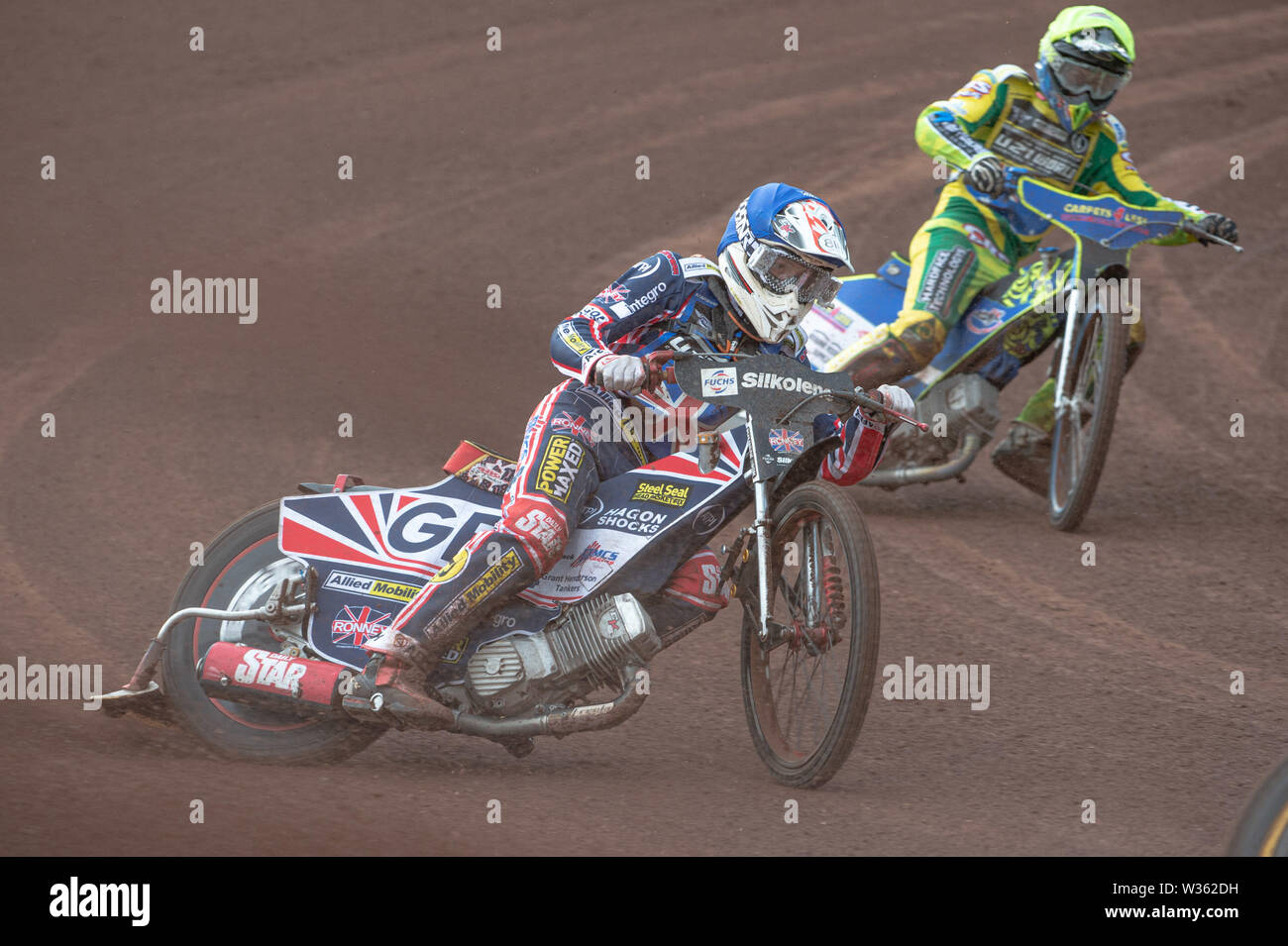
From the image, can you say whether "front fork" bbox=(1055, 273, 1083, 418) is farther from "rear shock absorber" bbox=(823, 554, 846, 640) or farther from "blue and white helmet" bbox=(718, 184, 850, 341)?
"rear shock absorber" bbox=(823, 554, 846, 640)

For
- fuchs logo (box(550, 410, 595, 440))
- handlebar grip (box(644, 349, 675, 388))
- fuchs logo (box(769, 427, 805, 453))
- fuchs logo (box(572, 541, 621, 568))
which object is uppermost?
handlebar grip (box(644, 349, 675, 388))

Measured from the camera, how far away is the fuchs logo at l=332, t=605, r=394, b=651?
18.6 feet

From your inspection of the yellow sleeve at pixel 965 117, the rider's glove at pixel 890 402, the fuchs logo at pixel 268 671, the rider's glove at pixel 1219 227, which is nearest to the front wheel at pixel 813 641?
the rider's glove at pixel 890 402

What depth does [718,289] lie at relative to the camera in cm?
561

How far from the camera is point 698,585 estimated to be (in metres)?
5.52

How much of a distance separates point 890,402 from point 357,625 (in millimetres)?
2049

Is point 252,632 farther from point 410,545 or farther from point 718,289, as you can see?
point 718,289

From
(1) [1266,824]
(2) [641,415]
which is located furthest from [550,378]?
(1) [1266,824]

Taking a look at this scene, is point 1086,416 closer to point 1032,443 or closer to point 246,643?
point 1032,443

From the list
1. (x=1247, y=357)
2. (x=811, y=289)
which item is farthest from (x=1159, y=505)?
(x=811, y=289)

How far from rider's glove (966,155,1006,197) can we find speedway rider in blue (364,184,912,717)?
324cm

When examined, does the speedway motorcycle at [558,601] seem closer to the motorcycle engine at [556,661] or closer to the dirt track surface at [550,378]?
the motorcycle engine at [556,661]

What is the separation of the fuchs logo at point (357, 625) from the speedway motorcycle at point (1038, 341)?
349 centimetres

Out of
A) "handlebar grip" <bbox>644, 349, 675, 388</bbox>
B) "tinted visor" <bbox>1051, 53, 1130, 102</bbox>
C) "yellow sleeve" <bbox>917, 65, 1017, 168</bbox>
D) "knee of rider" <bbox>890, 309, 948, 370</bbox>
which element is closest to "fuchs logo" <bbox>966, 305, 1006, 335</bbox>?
"knee of rider" <bbox>890, 309, 948, 370</bbox>
